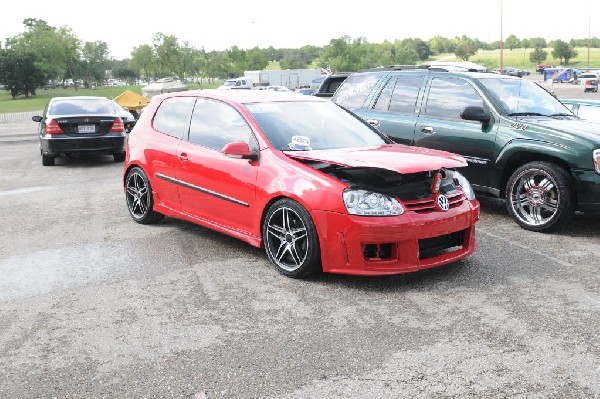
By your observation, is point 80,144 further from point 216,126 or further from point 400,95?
point 216,126

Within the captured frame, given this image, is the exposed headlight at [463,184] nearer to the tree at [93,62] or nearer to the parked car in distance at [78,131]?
the parked car in distance at [78,131]

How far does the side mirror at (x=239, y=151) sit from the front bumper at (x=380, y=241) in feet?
3.02

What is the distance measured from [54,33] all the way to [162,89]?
170 feet

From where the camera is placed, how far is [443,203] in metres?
4.98

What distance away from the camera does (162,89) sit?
46875mm

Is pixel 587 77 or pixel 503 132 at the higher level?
pixel 587 77

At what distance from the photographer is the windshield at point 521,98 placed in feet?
24.1

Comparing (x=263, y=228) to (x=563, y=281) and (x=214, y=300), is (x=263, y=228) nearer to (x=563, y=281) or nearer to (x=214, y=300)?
(x=214, y=300)

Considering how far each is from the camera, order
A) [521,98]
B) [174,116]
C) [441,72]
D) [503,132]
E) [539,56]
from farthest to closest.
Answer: [539,56] < [441,72] < [521,98] < [503,132] < [174,116]

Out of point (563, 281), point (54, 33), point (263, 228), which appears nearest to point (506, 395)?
point (563, 281)

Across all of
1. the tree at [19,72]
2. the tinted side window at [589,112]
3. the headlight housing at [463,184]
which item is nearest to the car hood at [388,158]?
the headlight housing at [463,184]

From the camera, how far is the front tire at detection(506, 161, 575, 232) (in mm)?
6492

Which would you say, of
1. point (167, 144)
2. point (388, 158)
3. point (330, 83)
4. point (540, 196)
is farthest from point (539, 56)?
point (388, 158)

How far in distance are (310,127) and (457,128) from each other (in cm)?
240
